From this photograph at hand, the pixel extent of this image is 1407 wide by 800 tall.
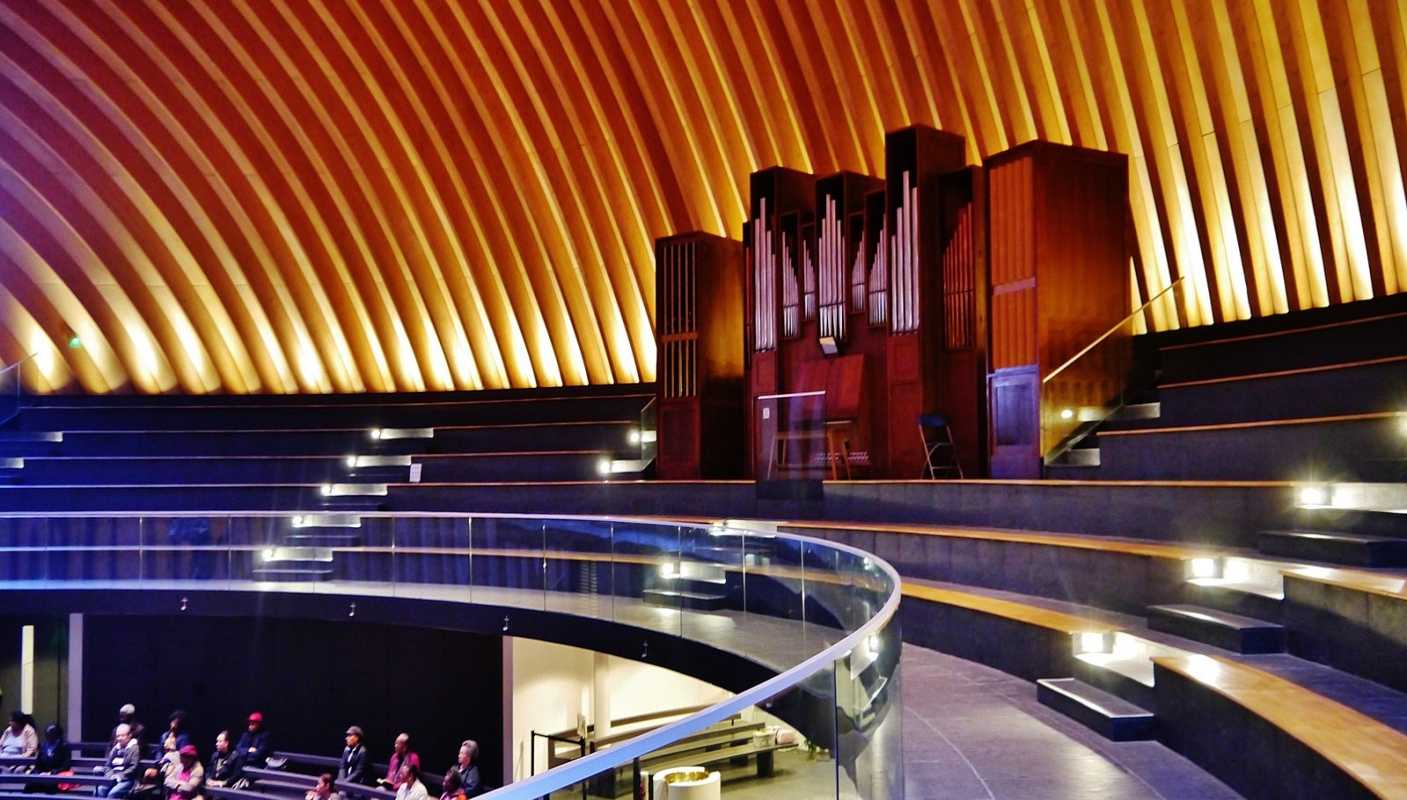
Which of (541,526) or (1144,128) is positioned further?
(1144,128)

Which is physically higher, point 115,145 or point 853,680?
point 115,145

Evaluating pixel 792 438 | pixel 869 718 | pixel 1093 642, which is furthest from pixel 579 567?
pixel 869 718

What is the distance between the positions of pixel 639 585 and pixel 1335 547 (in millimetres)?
5328

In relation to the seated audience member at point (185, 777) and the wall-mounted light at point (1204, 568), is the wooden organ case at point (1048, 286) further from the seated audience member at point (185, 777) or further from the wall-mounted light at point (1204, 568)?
the seated audience member at point (185, 777)

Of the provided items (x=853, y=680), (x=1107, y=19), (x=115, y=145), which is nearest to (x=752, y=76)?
(x=1107, y=19)

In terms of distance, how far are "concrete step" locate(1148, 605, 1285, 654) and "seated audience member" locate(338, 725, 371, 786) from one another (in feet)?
30.1

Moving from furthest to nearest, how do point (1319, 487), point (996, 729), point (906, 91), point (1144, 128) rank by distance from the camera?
point (906, 91) → point (1144, 128) → point (1319, 487) → point (996, 729)

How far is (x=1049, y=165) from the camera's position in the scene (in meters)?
10.7

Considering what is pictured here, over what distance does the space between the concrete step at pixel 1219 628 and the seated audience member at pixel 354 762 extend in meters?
9.17

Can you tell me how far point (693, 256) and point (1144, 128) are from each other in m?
5.24

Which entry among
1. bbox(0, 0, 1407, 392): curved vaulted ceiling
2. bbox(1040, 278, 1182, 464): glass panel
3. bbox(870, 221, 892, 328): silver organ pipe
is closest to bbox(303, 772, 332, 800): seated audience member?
bbox(0, 0, 1407, 392): curved vaulted ceiling

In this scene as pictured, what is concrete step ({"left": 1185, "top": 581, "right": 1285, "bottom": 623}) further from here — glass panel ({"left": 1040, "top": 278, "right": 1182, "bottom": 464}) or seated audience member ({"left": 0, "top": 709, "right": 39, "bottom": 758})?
seated audience member ({"left": 0, "top": 709, "right": 39, "bottom": 758})

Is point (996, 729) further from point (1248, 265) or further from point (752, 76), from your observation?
point (752, 76)

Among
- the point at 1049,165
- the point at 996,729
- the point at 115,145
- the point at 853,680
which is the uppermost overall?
the point at 115,145
